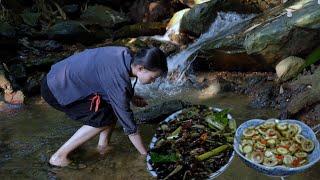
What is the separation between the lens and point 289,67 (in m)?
6.13

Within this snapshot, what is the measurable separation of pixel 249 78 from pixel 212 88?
585 millimetres

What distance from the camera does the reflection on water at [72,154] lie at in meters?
4.51

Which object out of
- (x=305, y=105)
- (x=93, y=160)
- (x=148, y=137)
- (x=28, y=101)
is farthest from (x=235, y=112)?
(x=28, y=101)

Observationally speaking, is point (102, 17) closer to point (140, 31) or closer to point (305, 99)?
point (140, 31)

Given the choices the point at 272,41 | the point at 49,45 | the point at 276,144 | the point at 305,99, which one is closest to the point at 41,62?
the point at 49,45

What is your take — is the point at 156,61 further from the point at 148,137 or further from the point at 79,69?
the point at 148,137

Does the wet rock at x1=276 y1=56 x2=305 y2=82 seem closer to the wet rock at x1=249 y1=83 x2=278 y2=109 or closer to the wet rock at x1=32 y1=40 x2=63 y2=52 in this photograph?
the wet rock at x1=249 y1=83 x2=278 y2=109

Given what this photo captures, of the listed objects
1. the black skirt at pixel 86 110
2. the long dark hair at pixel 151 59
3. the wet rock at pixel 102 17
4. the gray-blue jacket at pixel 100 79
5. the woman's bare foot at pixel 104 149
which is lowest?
the wet rock at pixel 102 17

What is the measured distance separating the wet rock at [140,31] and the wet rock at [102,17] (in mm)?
685

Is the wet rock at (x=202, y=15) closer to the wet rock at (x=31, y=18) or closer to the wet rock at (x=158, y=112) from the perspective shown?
the wet rock at (x=158, y=112)

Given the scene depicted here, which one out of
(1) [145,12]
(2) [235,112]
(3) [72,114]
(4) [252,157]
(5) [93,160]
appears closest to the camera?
(4) [252,157]

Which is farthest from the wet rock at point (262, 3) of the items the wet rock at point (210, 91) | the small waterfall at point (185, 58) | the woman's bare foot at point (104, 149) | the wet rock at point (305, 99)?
the woman's bare foot at point (104, 149)

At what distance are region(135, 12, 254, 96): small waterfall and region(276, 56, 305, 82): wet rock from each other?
147 cm

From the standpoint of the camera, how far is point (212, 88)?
21.5 feet
